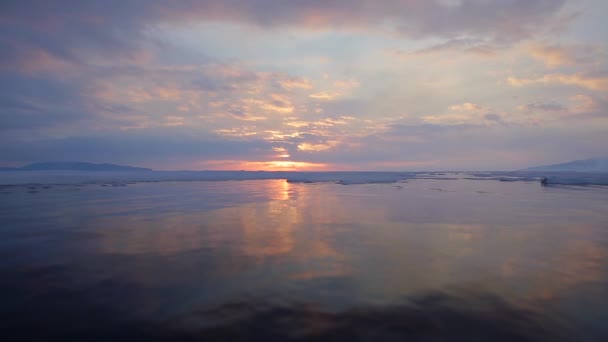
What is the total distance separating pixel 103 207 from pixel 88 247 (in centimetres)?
803

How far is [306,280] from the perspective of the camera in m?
5.34

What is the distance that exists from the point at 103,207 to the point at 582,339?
16263 millimetres

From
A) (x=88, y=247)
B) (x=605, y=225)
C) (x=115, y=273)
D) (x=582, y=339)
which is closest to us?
(x=582, y=339)

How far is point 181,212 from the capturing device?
12.9 m

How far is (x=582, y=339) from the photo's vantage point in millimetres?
3576

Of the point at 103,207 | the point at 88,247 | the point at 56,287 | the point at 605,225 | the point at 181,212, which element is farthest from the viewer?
the point at 103,207

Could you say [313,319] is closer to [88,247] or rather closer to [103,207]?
[88,247]

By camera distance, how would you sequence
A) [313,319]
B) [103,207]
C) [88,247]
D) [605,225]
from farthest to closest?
[103,207]
[605,225]
[88,247]
[313,319]

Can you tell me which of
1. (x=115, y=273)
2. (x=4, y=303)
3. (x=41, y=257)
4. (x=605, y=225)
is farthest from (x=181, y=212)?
(x=605, y=225)

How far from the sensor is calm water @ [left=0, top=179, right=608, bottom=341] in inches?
149

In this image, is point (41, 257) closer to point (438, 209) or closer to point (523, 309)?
point (523, 309)

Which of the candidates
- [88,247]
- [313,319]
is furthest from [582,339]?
[88,247]

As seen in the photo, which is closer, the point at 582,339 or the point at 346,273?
the point at 582,339

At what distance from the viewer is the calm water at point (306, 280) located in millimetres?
3785
